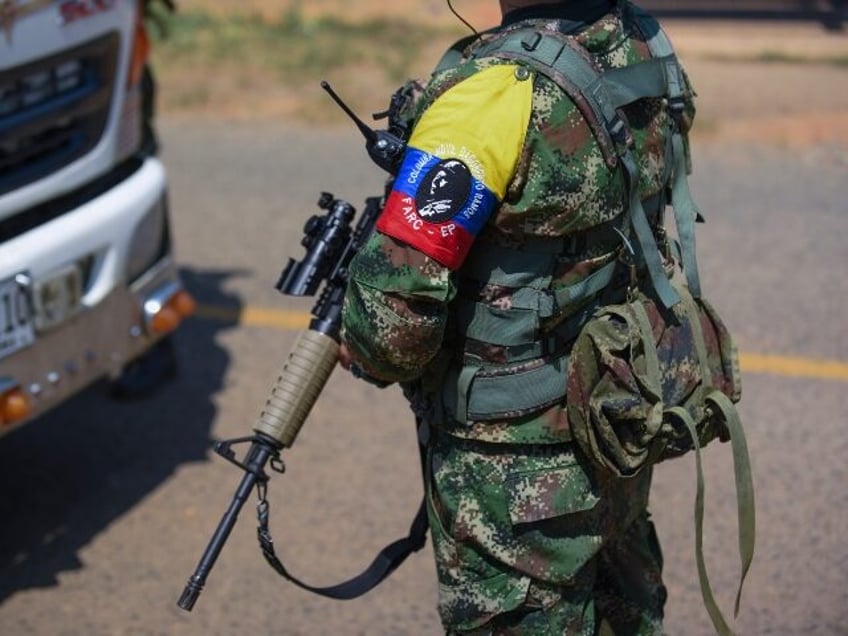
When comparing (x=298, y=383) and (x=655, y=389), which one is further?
(x=298, y=383)

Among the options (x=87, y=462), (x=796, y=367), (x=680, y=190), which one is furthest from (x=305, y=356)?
(x=796, y=367)

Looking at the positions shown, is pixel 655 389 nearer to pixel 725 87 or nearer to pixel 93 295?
pixel 93 295

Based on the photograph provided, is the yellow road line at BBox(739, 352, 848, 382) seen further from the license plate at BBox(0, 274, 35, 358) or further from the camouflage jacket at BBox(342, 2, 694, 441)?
the camouflage jacket at BBox(342, 2, 694, 441)

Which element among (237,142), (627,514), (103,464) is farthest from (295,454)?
(237,142)

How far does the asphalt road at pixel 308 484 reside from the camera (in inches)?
157

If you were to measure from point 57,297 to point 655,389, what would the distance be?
1846 millimetres

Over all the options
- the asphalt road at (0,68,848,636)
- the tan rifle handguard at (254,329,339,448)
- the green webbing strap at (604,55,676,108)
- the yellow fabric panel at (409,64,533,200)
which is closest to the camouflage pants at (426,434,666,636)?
the tan rifle handguard at (254,329,339,448)

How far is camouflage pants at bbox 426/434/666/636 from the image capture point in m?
2.71

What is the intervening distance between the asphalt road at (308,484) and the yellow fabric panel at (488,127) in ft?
5.82

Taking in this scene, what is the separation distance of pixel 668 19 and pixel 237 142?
3.21m

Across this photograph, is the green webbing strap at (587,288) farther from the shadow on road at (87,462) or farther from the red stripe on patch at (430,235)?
the shadow on road at (87,462)

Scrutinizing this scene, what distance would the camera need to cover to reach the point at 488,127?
2469 millimetres

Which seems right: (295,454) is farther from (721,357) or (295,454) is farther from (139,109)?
(721,357)

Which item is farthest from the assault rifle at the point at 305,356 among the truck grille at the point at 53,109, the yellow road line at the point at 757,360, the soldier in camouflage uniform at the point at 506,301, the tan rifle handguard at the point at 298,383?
the yellow road line at the point at 757,360
